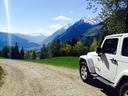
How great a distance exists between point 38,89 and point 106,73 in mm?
3114

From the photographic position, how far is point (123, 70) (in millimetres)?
7262

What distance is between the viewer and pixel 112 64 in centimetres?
817

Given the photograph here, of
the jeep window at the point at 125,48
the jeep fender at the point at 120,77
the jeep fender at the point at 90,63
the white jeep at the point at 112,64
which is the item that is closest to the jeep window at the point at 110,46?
the white jeep at the point at 112,64

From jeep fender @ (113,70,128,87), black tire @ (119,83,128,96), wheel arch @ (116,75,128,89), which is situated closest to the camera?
black tire @ (119,83,128,96)

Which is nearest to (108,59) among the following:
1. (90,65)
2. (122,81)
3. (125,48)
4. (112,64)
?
(112,64)

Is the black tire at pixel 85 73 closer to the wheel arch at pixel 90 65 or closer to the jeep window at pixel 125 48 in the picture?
the wheel arch at pixel 90 65

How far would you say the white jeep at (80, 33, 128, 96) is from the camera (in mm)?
7281

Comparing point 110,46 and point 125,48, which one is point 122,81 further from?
point 110,46

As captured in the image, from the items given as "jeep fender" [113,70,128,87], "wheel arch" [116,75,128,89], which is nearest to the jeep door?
"jeep fender" [113,70,128,87]

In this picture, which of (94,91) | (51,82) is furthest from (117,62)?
(51,82)

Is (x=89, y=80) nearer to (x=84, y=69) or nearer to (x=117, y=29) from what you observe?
(x=84, y=69)

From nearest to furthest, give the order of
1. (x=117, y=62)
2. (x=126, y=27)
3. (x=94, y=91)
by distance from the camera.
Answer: (x=117, y=62)
(x=94, y=91)
(x=126, y=27)

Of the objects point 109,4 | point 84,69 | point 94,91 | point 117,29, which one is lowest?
point 94,91

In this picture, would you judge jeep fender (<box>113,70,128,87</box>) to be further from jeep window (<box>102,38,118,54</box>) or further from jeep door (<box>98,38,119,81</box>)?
jeep window (<box>102,38,118,54</box>)
